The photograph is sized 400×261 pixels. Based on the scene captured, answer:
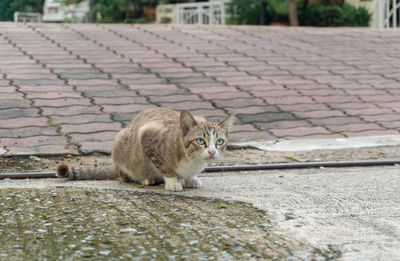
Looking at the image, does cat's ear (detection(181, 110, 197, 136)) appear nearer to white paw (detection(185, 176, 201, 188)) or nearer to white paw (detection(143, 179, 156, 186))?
white paw (detection(185, 176, 201, 188))

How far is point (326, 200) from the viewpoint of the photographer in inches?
134

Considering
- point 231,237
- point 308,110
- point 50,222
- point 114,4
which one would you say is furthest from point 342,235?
point 114,4

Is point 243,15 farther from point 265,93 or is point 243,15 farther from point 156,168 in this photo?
point 156,168

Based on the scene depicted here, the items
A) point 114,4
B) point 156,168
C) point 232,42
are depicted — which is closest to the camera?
point 156,168

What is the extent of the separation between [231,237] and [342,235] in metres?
0.49

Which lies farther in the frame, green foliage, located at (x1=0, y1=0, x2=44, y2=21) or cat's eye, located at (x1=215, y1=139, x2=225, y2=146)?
green foliage, located at (x1=0, y1=0, x2=44, y2=21)

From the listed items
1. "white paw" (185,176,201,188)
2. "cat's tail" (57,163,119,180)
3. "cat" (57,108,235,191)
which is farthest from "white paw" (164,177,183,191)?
"cat's tail" (57,163,119,180)

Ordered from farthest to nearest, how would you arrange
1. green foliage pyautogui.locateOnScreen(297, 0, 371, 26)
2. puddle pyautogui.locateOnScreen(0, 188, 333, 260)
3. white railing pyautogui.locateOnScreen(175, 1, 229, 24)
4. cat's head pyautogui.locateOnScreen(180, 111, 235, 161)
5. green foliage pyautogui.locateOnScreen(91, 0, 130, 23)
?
green foliage pyautogui.locateOnScreen(91, 0, 130, 23)
white railing pyautogui.locateOnScreen(175, 1, 229, 24)
green foliage pyautogui.locateOnScreen(297, 0, 371, 26)
cat's head pyautogui.locateOnScreen(180, 111, 235, 161)
puddle pyautogui.locateOnScreen(0, 188, 333, 260)

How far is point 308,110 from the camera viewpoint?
6238 millimetres

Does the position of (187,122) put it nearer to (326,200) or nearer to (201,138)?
(201,138)

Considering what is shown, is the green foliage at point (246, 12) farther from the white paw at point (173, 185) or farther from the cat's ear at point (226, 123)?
the white paw at point (173, 185)

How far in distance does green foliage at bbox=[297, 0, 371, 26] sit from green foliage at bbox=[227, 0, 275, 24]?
1.08 m

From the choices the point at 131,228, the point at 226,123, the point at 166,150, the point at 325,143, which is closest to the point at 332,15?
the point at 325,143

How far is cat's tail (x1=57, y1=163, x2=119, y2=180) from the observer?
381 cm
